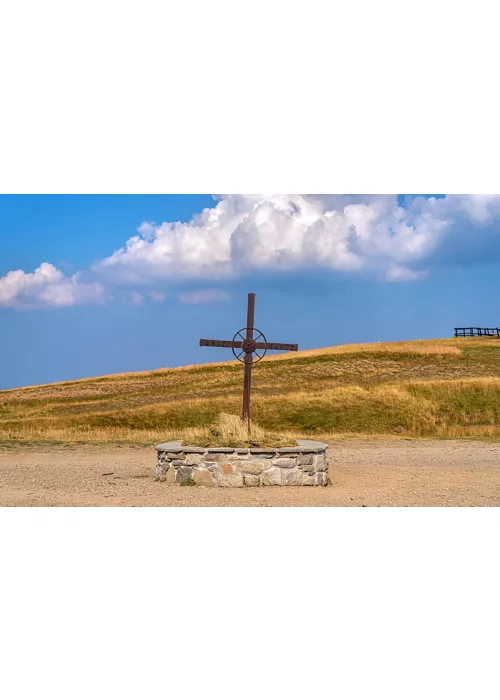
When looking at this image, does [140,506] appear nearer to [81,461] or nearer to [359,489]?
[359,489]

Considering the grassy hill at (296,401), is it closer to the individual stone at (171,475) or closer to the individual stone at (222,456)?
the individual stone at (171,475)

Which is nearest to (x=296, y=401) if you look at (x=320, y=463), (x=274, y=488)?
(x=320, y=463)

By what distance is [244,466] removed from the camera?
47.5 feet

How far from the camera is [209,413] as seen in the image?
3097 cm

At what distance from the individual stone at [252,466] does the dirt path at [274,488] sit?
0.52 metres

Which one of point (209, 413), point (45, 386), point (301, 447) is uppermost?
point (45, 386)

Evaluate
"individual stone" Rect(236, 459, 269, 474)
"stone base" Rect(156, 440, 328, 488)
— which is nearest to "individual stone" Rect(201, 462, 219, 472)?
"stone base" Rect(156, 440, 328, 488)

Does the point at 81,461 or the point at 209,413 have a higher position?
the point at 209,413

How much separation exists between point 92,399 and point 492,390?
69.5ft

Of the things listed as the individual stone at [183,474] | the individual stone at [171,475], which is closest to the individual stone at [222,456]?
the individual stone at [183,474]

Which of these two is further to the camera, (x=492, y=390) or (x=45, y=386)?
(x=45, y=386)

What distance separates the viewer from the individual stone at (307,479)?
14.6 meters

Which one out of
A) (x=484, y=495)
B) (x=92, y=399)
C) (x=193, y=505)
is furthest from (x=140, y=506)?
(x=92, y=399)

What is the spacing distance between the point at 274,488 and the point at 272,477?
321 millimetres
